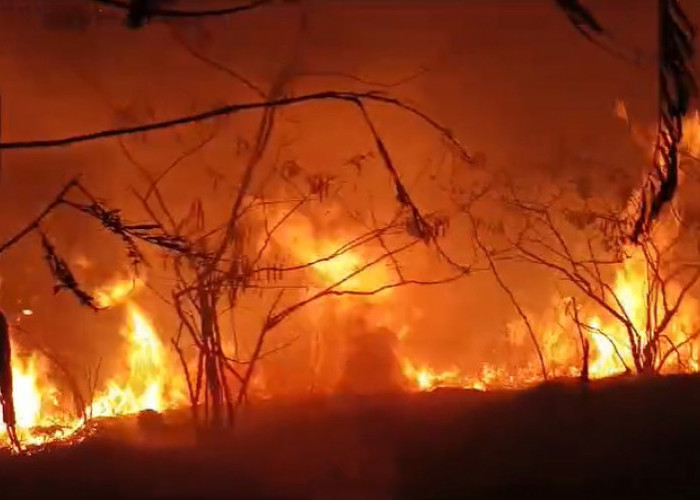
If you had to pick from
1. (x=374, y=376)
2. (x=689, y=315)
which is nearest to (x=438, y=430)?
(x=374, y=376)

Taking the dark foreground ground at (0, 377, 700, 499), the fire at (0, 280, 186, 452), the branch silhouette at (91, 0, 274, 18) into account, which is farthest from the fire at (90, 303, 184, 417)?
the branch silhouette at (91, 0, 274, 18)

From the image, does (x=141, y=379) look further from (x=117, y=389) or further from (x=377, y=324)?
(x=377, y=324)

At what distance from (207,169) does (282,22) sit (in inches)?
28.7

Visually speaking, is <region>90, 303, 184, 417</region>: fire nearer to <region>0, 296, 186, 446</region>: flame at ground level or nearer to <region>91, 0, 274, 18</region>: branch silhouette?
<region>0, 296, 186, 446</region>: flame at ground level

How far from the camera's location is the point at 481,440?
358 centimetres

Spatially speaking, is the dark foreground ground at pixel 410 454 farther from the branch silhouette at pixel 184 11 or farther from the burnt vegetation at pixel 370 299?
the branch silhouette at pixel 184 11

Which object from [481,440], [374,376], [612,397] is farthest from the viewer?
[374,376]

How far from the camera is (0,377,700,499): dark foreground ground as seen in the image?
3.35 metres

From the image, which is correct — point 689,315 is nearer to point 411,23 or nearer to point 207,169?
point 411,23

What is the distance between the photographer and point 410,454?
11.5ft

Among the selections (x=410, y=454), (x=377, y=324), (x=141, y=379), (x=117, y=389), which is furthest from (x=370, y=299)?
(x=117, y=389)

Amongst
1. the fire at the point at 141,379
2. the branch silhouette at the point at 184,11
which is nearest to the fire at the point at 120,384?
the fire at the point at 141,379

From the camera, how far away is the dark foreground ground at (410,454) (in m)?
3.35

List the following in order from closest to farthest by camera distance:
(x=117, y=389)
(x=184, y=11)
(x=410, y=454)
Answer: (x=410, y=454) → (x=184, y=11) → (x=117, y=389)
